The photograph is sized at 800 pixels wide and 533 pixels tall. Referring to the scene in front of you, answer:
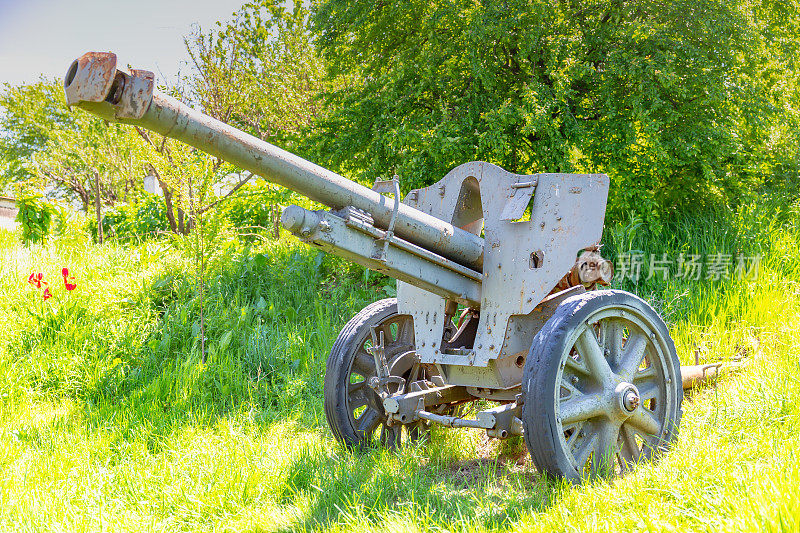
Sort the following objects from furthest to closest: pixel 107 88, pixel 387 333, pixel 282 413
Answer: pixel 282 413 → pixel 387 333 → pixel 107 88

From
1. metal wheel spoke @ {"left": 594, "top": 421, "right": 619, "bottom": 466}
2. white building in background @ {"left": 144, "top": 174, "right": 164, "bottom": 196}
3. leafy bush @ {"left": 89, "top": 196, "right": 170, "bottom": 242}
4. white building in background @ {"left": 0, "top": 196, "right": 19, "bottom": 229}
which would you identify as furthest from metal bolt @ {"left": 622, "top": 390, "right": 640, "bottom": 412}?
white building in background @ {"left": 0, "top": 196, "right": 19, "bottom": 229}

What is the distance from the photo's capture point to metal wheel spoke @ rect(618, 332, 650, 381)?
346 centimetres

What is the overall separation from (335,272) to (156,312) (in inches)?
88.5

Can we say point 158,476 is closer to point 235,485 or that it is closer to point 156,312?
point 235,485

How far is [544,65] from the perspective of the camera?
25.4ft

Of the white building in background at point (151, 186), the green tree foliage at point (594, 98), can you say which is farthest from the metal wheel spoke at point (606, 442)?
the white building in background at point (151, 186)

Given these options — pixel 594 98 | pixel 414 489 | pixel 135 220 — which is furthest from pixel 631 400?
pixel 135 220

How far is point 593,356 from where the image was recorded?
3.34 m

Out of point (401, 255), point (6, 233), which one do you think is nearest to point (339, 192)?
point (401, 255)

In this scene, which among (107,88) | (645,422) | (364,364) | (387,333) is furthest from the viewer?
(387,333)

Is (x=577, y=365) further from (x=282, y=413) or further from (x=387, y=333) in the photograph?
(x=282, y=413)

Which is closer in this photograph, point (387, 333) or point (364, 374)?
point (364, 374)

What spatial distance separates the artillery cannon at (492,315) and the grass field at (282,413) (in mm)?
255

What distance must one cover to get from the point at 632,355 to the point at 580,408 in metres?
0.50
